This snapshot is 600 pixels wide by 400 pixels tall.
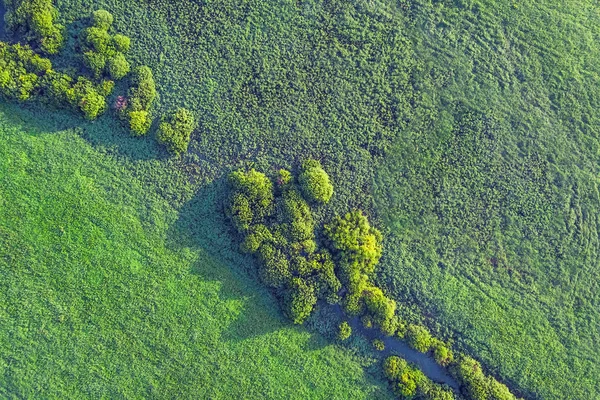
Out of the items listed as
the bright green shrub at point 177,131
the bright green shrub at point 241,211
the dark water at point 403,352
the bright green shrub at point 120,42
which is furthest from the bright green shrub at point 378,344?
the bright green shrub at point 120,42

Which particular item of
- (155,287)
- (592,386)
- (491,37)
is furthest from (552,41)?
(155,287)

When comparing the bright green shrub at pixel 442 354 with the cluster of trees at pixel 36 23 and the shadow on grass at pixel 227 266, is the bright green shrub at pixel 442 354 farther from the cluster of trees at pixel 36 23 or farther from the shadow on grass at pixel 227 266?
the cluster of trees at pixel 36 23

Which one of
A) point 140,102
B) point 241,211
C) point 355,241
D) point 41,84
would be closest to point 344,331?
point 355,241

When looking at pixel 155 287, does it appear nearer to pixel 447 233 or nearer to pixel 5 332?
pixel 5 332

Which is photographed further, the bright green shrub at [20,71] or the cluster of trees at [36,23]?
the cluster of trees at [36,23]

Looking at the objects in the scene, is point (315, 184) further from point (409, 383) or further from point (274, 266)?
point (409, 383)

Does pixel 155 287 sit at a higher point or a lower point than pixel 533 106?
lower
